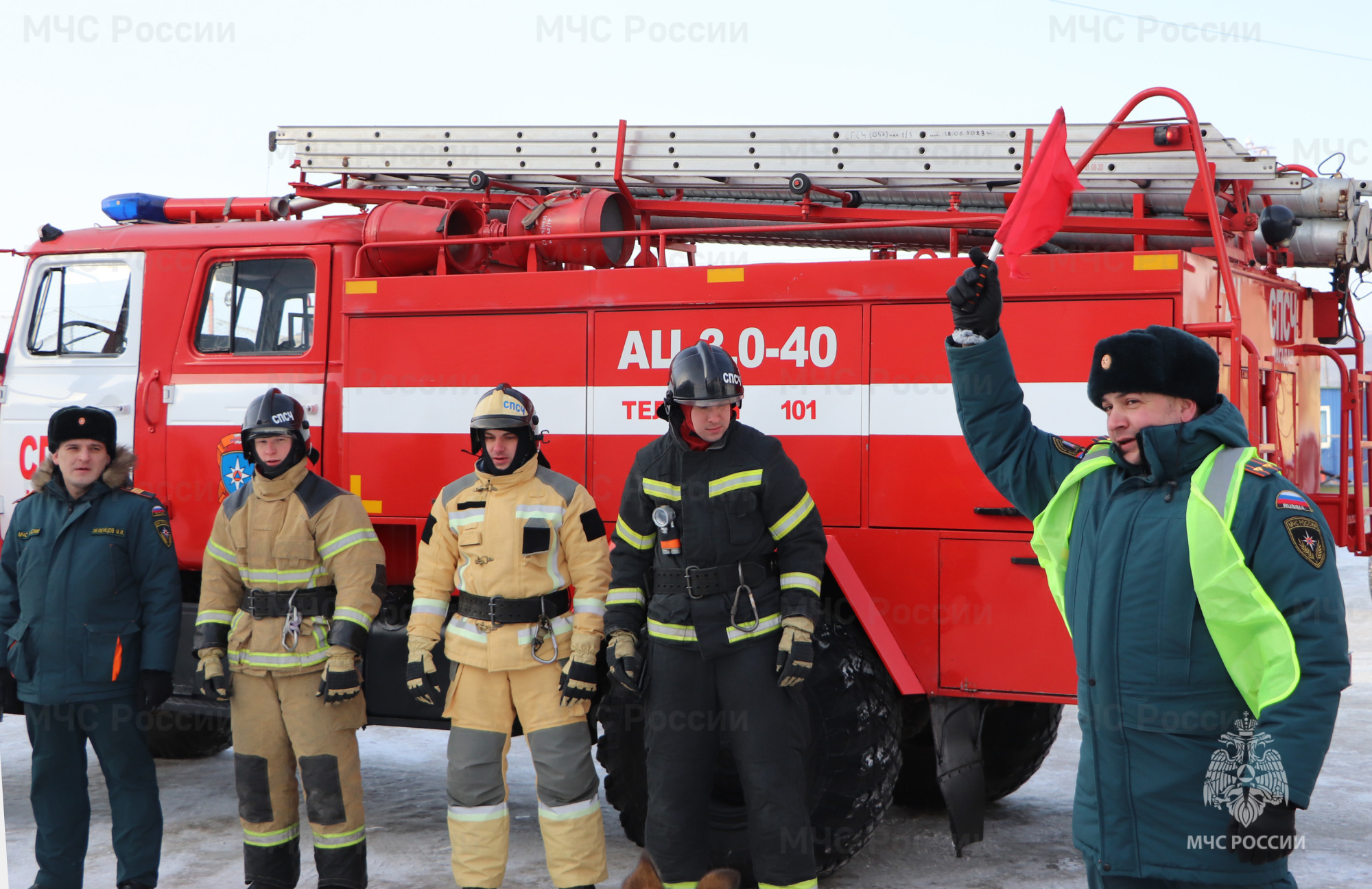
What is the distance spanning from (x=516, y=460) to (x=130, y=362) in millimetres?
2523

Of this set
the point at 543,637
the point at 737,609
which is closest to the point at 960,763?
the point at 737,609

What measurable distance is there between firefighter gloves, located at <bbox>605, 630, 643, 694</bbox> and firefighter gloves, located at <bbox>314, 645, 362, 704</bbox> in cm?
100

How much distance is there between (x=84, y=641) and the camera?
4.34 meters

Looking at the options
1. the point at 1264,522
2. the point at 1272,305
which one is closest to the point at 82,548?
the point at 1264,522

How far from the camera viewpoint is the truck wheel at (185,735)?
6.73 metres

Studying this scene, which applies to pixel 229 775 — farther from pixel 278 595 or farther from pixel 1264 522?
pixel 1264 522

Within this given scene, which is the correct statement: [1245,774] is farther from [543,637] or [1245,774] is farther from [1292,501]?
[543,637]

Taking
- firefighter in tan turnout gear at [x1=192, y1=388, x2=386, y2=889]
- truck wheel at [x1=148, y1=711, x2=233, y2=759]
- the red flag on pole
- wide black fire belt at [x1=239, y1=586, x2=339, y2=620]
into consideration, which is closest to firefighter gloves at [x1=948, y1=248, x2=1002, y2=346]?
the red flag on pole

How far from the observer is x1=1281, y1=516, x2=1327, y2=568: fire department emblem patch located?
7.94 feet

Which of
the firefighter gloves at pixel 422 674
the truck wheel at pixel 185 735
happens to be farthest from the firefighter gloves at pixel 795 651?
the truck wheel at pixel 185 735

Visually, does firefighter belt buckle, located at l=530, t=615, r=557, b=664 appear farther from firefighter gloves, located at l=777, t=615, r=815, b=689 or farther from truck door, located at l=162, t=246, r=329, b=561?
truck door, located at l=162, t=246, r=329, b=561

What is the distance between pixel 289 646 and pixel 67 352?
253 centimetres

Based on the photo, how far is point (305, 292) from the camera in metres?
5.46

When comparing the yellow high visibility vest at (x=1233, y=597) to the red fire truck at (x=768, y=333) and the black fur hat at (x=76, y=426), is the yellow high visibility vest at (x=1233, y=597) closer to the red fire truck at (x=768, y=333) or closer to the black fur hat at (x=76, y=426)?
the red fire truck at (x=768, y=333)
